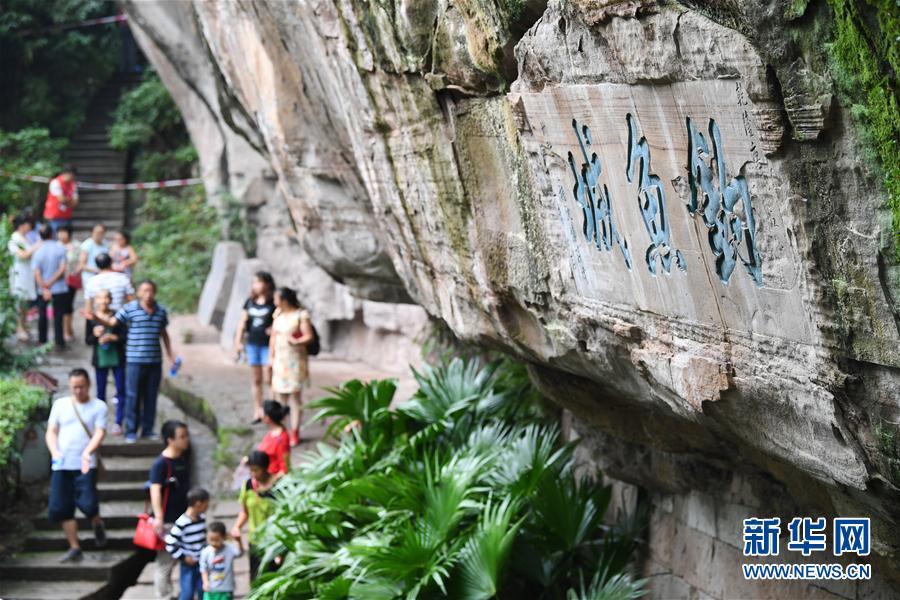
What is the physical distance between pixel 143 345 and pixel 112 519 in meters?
1.42

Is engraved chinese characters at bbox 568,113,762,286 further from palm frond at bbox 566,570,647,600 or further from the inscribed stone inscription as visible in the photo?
palm frond at bbox 566,570,647,600

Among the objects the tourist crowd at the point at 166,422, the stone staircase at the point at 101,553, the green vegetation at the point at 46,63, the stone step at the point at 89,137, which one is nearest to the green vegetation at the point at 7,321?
the tourist crowd at the point at 166,422

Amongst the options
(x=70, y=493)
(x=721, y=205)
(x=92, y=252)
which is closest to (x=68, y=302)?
(x=92, y=252)

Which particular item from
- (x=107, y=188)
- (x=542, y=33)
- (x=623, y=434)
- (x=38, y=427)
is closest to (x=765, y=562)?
(x=623, y=434)

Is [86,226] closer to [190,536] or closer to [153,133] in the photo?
[153,133]

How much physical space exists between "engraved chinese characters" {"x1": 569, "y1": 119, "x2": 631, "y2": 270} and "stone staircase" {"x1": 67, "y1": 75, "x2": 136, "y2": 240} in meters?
16.2

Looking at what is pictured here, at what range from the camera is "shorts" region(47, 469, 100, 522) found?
8.95 metres

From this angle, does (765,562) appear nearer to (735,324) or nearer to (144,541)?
(735,324)

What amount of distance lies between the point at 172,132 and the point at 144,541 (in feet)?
45.9

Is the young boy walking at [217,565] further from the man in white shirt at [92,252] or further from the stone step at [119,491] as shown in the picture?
the man in white shirt at [92,252]

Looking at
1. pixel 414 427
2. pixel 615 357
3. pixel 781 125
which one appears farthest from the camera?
pixel 414 427

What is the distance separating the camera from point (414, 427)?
27.6ft

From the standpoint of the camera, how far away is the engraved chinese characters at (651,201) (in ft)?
13.0

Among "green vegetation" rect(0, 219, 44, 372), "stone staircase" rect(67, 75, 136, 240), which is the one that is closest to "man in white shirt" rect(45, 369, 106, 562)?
"green vegetation" rect(0, 219, 44, 372)
